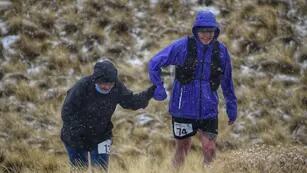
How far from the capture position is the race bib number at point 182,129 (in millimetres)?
6531

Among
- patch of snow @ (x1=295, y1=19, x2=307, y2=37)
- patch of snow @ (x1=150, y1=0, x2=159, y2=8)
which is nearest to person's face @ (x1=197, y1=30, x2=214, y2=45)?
patch of snow @ (x1=295, y1=19, x2=307, y2=37)

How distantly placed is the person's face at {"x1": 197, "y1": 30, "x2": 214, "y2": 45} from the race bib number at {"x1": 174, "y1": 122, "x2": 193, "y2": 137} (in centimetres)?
86

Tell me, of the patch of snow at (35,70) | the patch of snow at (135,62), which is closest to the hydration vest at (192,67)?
the patch of snow at (135,62)

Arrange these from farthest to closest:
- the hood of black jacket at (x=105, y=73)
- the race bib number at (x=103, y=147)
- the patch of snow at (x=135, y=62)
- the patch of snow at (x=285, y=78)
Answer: the patch of snow at (x=135, y=62) → the patch of snow at (x=285, y=78) → the race bib number at (x=103, y=147) → the hood of black jacket at (x=105, y=73)

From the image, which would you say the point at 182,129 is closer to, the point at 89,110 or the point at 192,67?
the point at 192,67

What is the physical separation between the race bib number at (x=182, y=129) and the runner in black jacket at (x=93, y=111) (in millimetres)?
437

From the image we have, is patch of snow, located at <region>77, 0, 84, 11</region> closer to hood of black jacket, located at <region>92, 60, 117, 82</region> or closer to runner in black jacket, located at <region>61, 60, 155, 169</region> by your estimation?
runner in black jacket, located at <region>61, 60, 155, 169</region>

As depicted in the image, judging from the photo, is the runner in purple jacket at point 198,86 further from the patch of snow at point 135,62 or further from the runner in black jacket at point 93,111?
the patch of snow at point 135,62

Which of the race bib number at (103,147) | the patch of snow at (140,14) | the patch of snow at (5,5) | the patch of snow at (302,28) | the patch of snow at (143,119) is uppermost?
the patch of snow at (5,5)

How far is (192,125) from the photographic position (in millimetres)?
6539

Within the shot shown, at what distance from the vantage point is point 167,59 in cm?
647

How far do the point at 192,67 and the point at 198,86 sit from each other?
0.20 metres

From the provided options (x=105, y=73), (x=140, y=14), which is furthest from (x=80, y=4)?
(x=105, y=73)

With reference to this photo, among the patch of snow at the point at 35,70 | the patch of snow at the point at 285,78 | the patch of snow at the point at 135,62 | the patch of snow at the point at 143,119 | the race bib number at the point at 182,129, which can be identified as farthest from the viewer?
the patch of snow at the point at 135,62
